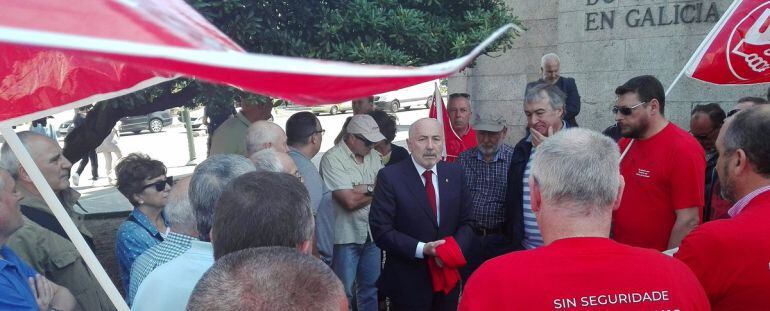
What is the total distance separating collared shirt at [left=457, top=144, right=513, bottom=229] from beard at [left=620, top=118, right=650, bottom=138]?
1.12 meters

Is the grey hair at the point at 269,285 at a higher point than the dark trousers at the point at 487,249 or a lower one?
higher

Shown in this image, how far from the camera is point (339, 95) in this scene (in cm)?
162

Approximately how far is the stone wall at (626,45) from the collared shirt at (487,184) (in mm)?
3625

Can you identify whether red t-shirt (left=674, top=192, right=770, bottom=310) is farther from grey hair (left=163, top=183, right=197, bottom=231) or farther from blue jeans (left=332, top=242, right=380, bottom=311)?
blue jeans (left=332, top=242, right=380, bottom=311)

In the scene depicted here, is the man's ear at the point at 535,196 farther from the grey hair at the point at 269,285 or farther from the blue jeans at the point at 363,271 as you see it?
the blue jeans at the point at 363,271

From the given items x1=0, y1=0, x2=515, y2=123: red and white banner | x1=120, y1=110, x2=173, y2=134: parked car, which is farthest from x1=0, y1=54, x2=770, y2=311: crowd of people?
x1=120, y1=110, x2=173, y2=134: parked car

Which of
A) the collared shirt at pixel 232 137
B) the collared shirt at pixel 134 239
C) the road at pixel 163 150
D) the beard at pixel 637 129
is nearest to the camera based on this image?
the collared shirt at pixel 134 239

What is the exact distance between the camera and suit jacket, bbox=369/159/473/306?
439 cm

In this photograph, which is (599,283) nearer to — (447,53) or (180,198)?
(180,198)

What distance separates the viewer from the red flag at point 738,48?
457cm

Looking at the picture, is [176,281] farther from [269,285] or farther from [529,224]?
[529,224]

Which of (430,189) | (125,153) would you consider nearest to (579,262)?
(430,189)

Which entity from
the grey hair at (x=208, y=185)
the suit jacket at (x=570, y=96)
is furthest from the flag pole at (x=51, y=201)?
the suit jacket at (x=570, y=96)

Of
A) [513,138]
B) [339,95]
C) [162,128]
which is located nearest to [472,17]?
[339,95]
